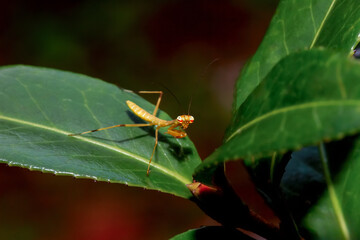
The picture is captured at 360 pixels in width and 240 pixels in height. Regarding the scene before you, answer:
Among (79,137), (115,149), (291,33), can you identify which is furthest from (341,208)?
(79,137)

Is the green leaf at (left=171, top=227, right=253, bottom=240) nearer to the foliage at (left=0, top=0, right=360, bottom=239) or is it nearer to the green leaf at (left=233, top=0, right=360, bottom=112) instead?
the foliage at (left=0, top=0, right=360, bottom=239)

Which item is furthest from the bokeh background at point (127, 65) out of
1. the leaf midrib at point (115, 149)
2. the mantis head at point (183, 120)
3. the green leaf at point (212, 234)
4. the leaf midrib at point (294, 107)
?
the leaf midrib at point (294, 107)

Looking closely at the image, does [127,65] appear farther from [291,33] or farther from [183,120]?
[291,33]

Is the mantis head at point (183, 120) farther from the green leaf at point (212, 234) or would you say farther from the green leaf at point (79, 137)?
the green leaf at point (212, 234)

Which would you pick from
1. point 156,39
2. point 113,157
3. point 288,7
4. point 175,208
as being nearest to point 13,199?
point 175,208

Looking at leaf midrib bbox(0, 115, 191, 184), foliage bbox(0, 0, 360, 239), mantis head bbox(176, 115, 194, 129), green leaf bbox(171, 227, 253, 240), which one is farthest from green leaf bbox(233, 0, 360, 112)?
mantis head bbox(176, 115, 194, 129)

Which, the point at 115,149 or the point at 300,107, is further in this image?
the point at 115,149
